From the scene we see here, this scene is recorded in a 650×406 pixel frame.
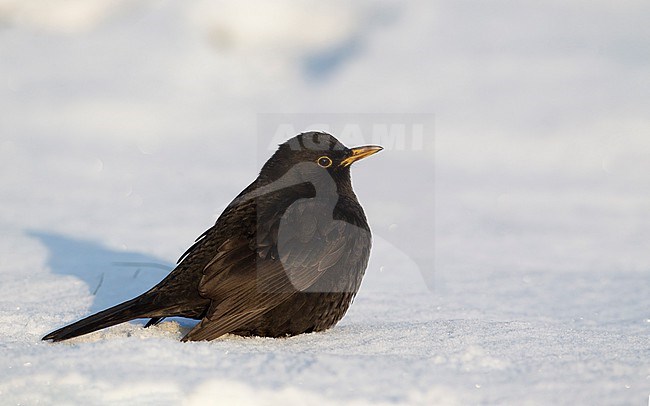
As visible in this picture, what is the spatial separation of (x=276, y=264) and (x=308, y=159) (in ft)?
2.66

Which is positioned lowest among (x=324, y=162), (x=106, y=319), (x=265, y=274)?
(x=106, y=319)

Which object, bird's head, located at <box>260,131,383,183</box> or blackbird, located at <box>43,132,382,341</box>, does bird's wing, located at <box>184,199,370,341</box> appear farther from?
bird's head, located at <box>260,131,383,183</box>

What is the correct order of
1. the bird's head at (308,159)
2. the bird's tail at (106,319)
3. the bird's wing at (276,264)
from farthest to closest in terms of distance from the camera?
1. the bird's head at (308,159)
2. the bird's wing at (276,264)
3. the bird's tail at (106,319)

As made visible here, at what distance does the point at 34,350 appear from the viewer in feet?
10.7

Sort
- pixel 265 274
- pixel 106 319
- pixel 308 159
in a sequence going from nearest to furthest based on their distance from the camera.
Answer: pixel 106 319
pixel 265 274
pixel 308 159

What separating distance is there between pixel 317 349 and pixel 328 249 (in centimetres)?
56

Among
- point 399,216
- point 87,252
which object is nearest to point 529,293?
point 399,216

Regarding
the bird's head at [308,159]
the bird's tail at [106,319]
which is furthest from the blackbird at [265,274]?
the bird's head at [308,159]

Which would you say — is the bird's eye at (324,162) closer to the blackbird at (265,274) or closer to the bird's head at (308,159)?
the bird's head at (308,159)

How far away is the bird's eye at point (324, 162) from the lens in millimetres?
4484

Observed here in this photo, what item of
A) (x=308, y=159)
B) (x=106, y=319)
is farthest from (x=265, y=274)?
(x=308, y=159)

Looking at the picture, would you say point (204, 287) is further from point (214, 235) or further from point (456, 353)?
point (456, 353)

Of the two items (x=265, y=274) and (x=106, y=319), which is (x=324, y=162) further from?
(x=106, y=319)

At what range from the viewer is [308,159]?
4465mm
